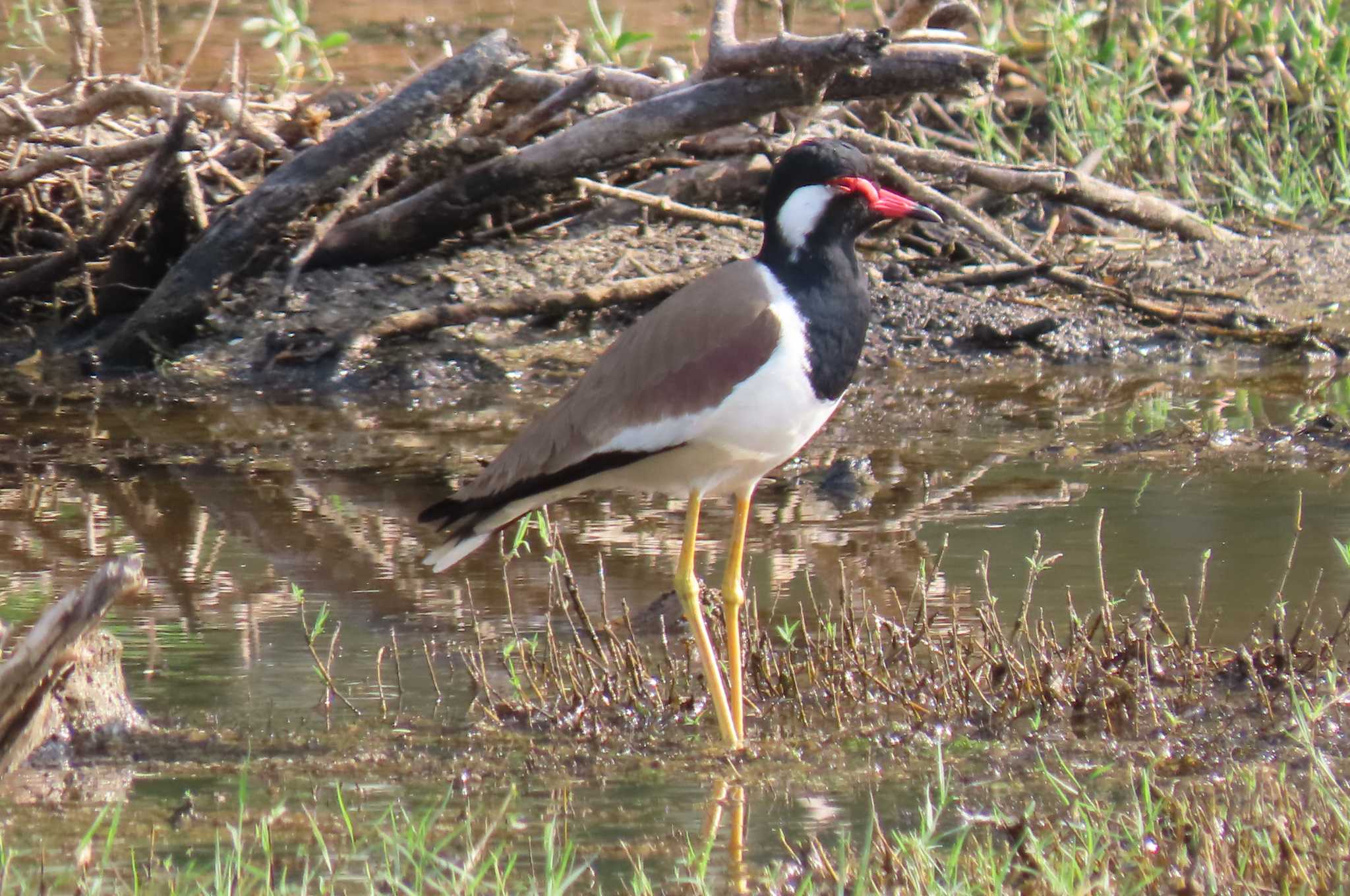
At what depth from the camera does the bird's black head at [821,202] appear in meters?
4.36

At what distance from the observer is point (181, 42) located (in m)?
12.8

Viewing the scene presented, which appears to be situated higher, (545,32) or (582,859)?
(545,32)

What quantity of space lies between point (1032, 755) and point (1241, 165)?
657 centimetres

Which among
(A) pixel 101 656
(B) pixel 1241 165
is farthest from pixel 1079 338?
(A) pixel 101 656

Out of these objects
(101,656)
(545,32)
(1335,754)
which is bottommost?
(1335,754)

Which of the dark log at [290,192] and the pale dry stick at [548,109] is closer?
the dark log at [290,192]

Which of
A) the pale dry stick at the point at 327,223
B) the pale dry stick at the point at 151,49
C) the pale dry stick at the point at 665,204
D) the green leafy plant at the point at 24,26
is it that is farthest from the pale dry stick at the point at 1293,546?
the green leafy plant at the point at 24,26

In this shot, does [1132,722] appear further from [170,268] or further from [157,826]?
[170,268]

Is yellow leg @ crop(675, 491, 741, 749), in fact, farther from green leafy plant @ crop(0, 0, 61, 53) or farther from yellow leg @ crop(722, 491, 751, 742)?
green leafy plant @ crop(0, 0, 61, 53)

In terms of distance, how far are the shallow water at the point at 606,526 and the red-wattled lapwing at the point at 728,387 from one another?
1.00ft

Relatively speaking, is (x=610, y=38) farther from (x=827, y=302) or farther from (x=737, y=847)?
(x=737, y=847)

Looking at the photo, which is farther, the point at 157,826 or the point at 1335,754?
the point at 1335,754

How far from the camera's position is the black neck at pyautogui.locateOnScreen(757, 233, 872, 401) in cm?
426

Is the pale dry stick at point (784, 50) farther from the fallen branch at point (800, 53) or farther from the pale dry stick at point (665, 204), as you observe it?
the pale dry stick at point (665, 204)
